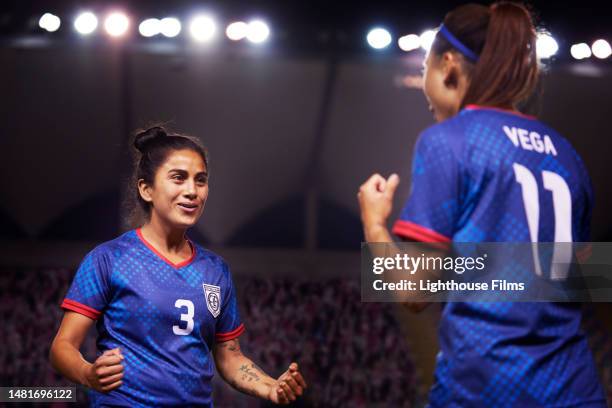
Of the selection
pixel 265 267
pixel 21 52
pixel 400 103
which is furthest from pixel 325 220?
pixel 21 52

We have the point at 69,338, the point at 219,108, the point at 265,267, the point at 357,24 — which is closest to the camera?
the point at 69,338

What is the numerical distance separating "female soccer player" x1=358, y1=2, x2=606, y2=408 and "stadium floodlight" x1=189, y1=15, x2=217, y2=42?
7314mm

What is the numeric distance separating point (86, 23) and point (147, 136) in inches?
249

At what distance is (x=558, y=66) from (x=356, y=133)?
99.8 inches

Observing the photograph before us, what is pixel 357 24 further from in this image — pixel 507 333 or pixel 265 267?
pixel 507 333

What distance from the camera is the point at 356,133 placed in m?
10.4

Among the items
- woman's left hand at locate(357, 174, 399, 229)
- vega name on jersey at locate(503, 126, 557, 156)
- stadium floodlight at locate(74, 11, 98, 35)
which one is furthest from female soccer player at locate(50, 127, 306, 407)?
stadium floodlight at locate(74, 11, 98, 35)

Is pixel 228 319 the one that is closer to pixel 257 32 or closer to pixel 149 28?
pixel 149 28

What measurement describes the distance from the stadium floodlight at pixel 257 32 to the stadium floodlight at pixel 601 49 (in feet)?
12.0

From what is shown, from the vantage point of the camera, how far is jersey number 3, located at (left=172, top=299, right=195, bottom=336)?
2.73 metres

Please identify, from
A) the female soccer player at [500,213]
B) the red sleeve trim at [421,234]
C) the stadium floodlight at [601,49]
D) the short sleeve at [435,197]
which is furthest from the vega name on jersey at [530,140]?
the stadium floodlight at [601,49]

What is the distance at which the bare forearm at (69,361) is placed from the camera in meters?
2.53

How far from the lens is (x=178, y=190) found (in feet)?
9.48

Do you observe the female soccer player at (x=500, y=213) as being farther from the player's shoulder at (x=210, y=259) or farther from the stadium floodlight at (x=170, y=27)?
the stadium floodlight at (x=170, y=27)
